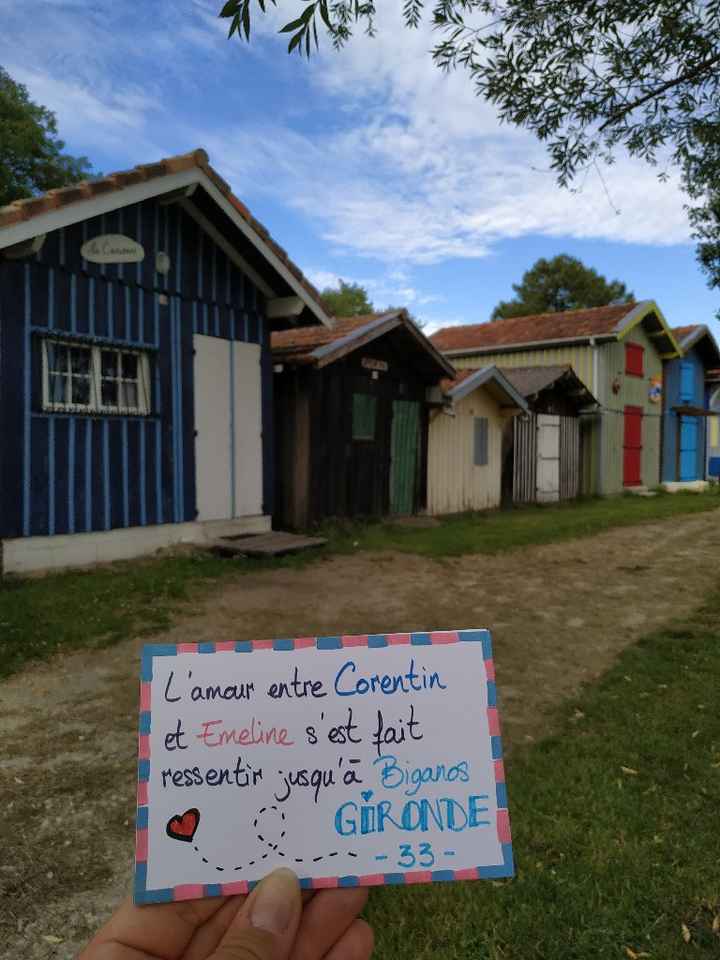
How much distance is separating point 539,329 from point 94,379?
16.0m

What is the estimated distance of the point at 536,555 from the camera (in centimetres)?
951

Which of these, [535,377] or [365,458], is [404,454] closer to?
[365,458]

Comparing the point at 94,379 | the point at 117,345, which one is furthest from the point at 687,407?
the point at 94,379

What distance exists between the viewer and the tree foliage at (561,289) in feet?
130

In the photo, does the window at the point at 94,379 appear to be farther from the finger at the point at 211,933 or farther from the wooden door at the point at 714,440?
the wooden door at the point at 714,440

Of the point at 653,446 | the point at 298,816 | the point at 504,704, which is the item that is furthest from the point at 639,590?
the point at 653,446

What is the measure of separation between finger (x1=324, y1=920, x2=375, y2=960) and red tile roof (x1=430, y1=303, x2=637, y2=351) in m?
19.4

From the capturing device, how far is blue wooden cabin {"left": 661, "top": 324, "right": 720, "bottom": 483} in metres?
22.8

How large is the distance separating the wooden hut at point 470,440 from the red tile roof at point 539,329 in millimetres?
5353

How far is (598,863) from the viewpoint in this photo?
2480mm

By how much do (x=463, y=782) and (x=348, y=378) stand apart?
10252 mm

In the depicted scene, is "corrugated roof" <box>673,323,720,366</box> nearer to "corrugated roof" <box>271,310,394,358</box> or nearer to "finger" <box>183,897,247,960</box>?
"corrugated roof" <box>271,310,394,358</box>

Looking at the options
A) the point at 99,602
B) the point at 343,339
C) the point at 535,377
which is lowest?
the point at 99,602

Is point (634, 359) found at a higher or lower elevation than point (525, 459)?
higher
